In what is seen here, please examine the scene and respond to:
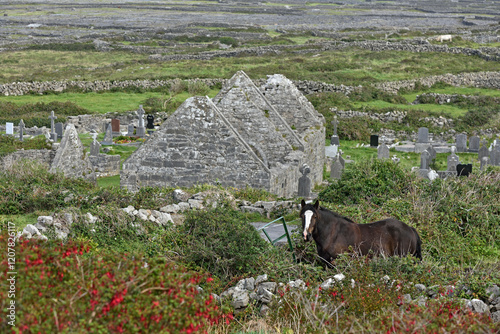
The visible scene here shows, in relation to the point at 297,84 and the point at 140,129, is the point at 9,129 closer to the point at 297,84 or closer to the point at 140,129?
the point at 140,129

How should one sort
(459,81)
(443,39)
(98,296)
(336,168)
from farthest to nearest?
(443,39)
(459,81)
(336,168)
(98,296)

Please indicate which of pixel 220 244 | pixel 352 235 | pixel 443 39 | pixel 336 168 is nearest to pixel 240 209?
pixel 220 244

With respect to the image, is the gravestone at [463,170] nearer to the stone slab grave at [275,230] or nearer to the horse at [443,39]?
the stone slab grave at [275,230]

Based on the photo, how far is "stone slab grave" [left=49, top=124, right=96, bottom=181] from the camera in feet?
73.2

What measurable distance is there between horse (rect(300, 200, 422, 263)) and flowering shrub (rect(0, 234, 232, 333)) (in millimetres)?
3996

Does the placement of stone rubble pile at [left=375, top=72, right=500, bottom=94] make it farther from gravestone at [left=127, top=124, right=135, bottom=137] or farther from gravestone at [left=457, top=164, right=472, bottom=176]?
gravestone at [left=457, top=164, right=472, bottom=176]

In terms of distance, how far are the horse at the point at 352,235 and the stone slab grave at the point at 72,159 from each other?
12.3 metres

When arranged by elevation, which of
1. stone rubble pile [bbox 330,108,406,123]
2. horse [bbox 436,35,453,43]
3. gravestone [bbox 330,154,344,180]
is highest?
gravestone [bbox 330,154,344,180]

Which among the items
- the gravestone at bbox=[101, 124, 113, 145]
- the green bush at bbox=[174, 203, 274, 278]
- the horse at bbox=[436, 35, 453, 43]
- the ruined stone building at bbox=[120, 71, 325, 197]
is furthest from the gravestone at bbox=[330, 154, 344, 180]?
the horse at bbox=[436, 35, 453, 43]

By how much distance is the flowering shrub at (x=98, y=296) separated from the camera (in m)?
7.06

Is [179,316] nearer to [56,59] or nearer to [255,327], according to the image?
[255,327]

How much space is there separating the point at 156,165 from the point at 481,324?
1252 cm

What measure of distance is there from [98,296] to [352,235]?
19.3 ft

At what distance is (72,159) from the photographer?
22.7 m
